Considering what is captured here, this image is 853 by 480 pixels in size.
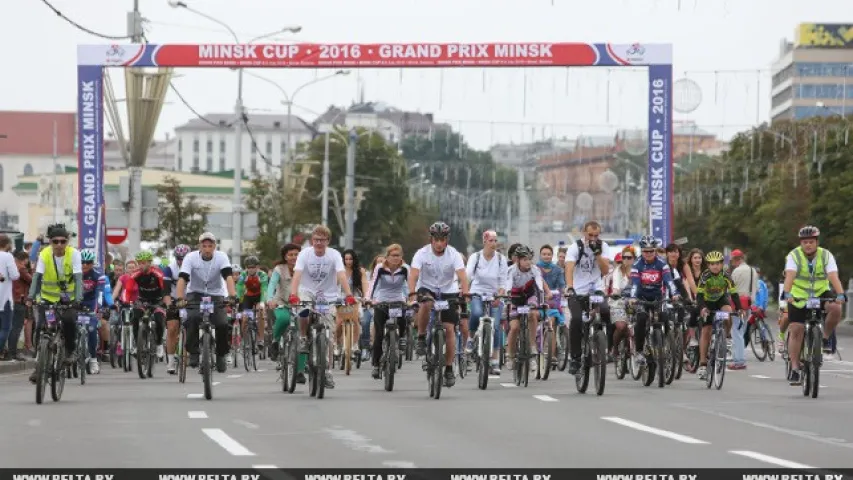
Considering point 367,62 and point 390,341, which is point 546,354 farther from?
point 367,62

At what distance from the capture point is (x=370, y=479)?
11.2 meters

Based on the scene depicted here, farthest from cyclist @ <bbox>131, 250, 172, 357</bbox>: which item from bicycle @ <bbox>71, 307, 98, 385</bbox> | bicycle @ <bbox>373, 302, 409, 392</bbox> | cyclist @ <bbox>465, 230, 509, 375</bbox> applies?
bicycle @ <bbox>373, 302, 409, 392</bbox>

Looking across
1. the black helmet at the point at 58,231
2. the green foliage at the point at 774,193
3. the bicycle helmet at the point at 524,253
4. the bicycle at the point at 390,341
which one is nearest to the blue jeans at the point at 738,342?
the bicycle helmet at the point at 524,253

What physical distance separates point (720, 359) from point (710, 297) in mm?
1262

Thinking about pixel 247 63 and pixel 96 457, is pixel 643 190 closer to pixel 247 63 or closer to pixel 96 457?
pixel 247 63

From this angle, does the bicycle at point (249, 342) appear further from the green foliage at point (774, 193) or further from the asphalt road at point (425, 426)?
the green foliage at point (774, 193)

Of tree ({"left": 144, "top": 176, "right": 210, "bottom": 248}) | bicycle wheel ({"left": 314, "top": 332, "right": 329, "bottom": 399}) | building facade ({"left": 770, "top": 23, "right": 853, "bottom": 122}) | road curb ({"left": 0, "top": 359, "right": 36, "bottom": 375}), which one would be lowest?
road curb ({"left": 0, "top": 359, "right": 36, "bottom": 375})

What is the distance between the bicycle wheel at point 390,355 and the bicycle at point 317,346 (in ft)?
2.44

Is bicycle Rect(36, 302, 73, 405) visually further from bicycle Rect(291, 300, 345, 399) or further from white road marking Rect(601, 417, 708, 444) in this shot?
white road marking Rect(601, 417, 708, 444)

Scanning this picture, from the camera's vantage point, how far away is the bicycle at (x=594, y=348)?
20.4 metres

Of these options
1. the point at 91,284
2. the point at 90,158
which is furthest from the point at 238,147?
the point at 91,284

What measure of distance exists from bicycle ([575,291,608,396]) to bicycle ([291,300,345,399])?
269cm

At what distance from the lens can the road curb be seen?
27125mm

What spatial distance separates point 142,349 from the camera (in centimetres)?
2539
